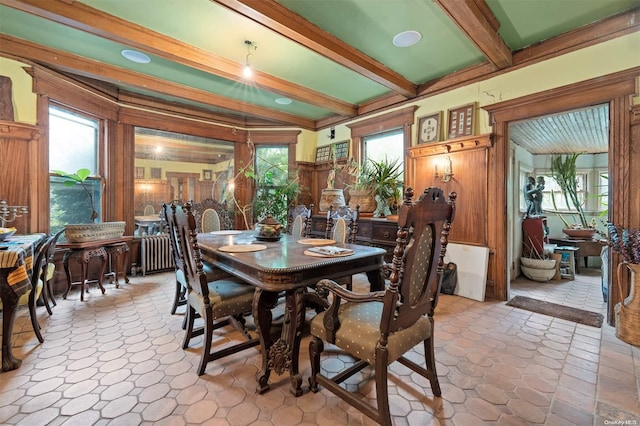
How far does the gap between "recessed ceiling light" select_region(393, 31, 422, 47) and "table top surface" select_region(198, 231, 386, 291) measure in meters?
2.23

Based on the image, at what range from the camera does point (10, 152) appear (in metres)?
3.04

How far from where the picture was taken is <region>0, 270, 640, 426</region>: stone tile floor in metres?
1.53

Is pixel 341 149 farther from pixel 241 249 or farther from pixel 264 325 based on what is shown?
pixel 264 325

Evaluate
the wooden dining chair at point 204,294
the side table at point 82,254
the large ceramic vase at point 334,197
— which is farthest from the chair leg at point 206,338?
the large ceramic vase at point 334,197

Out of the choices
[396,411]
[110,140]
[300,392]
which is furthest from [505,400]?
[110,140]

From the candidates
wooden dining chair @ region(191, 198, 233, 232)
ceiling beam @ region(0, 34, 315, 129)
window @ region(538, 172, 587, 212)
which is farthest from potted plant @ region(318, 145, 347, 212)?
window @ region(538, 172, 587, 212)

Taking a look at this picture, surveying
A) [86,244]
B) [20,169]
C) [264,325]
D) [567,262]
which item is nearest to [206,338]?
[264,325]

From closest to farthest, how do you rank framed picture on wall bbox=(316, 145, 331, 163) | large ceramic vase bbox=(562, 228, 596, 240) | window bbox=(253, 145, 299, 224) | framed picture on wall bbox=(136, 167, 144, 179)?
framed picture on wall bbox=(136, 167, 144, 179)
large ceramic vase bbox=(562, 228, 596, 240)
window bbox=(253, 145, 299, 224)
framed picture on wall bbox=(316, 145, 331, 163)

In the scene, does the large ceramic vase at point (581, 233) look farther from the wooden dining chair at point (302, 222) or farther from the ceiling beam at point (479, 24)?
the wooden dining chair at point (302, 222)

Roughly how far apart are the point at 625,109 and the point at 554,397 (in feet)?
8.91

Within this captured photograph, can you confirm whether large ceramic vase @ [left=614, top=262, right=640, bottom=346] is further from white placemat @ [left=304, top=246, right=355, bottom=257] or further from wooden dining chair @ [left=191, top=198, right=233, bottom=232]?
wooden dining chair @ [left=191, top=198, right=233, bottom=232]

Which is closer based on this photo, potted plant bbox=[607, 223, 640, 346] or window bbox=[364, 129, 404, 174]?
potted plant bbox=[607, 223, 640, 346]

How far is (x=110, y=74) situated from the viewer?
347 cm

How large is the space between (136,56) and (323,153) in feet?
11.0
